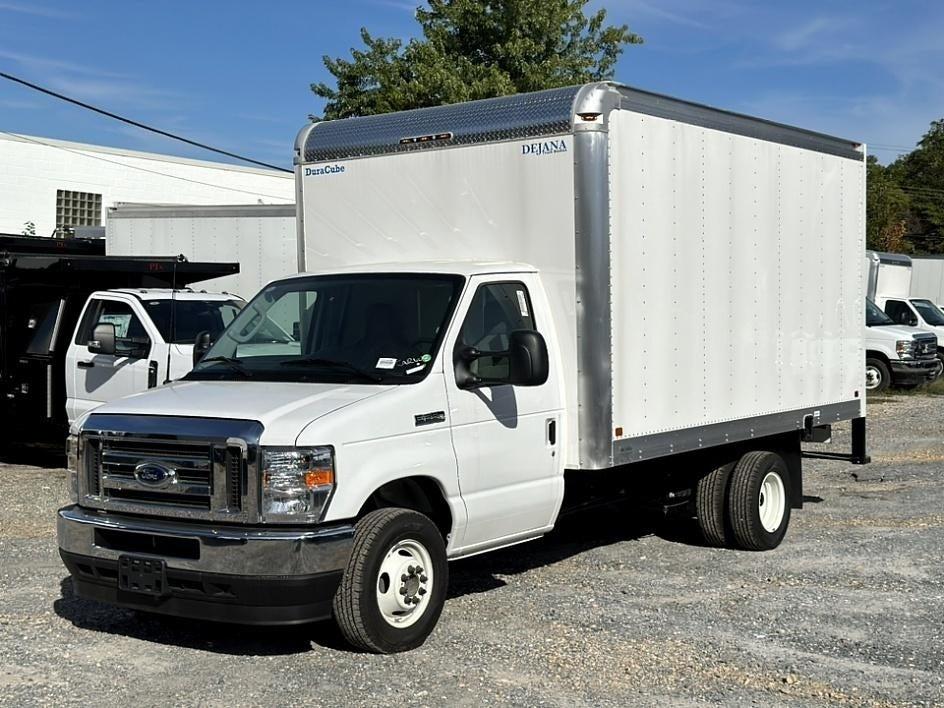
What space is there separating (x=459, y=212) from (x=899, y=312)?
67.5ft

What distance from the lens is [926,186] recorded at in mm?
72750

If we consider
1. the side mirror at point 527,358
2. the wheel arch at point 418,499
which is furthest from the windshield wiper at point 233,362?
the side mirror at point 527,358

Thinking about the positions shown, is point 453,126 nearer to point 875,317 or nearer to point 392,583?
point 392,583

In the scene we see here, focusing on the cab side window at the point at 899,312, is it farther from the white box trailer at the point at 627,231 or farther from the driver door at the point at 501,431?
the driver door at the point at 501,431

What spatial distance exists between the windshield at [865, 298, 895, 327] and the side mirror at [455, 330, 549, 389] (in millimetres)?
18942

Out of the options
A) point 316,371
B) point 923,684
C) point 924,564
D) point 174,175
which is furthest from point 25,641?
point 174,175

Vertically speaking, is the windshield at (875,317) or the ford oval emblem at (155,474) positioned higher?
the windshield at (875,317)

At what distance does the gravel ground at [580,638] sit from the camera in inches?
236

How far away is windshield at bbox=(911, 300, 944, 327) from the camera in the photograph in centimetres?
2669

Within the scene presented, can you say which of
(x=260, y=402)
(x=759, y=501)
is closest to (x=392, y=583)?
(x=260, y=402)

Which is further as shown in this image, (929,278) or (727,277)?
(929,278)

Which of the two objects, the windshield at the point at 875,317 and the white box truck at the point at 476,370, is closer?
the white box truck at the point at 476,370

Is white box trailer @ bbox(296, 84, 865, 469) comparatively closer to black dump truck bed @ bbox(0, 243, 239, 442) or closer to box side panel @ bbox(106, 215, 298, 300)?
black dump truck bed @ bbox(0, 243, 239, 442)

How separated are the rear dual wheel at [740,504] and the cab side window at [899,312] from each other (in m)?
17.9
